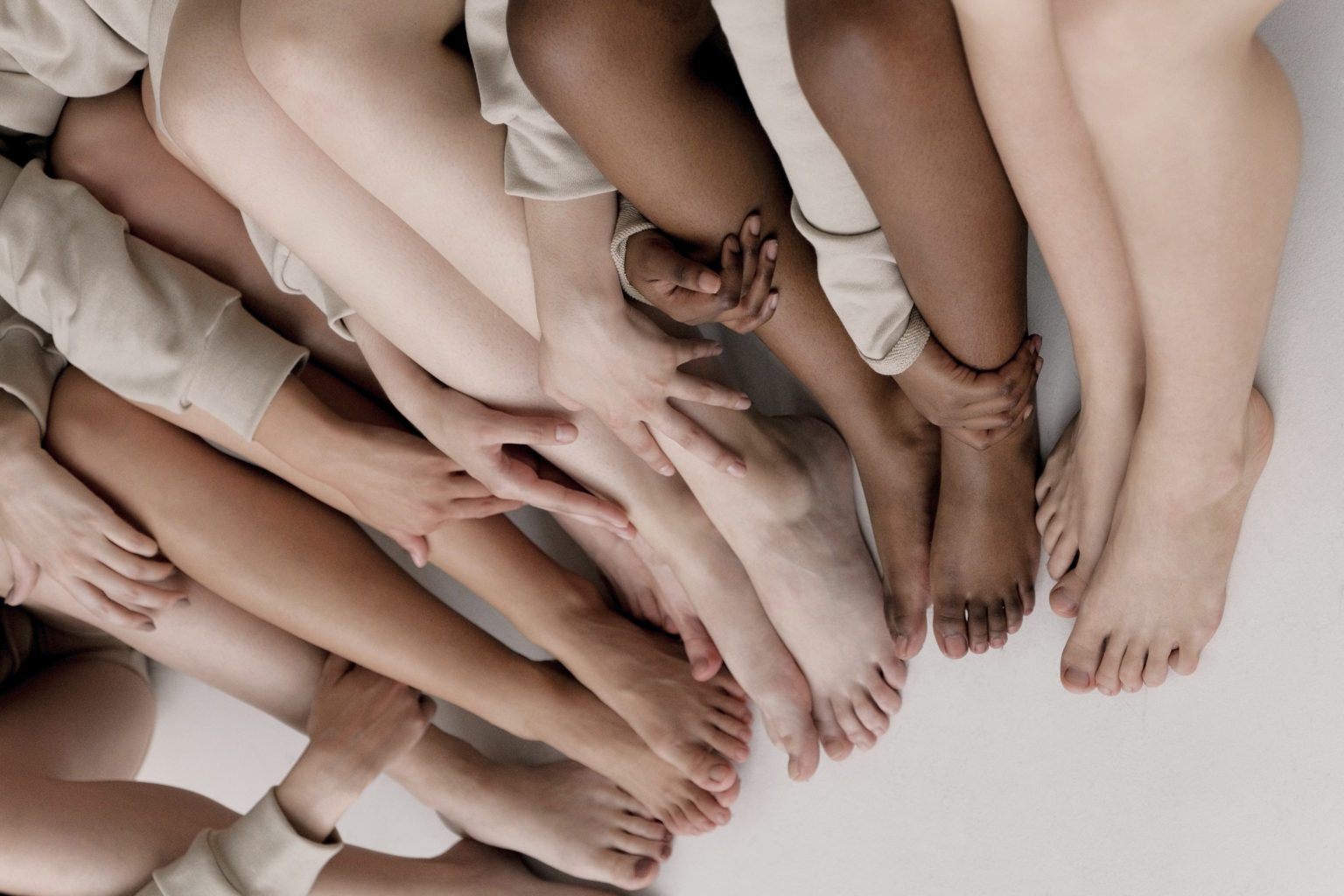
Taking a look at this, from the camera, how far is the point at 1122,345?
2.30ft

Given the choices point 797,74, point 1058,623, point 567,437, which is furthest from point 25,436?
point 1058,623

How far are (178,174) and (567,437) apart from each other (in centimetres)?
52

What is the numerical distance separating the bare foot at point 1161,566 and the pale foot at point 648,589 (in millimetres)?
361

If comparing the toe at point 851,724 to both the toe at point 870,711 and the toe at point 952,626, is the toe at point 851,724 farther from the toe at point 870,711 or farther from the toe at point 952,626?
the toe at point 952,626

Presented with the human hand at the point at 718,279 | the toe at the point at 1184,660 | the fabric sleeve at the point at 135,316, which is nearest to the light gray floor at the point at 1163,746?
the toe at the point at 1184,660

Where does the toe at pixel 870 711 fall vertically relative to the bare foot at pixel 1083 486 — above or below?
below

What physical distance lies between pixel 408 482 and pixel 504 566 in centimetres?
14

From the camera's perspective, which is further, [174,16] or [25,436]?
[25,436]

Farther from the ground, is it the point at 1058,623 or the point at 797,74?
the point at 797,74

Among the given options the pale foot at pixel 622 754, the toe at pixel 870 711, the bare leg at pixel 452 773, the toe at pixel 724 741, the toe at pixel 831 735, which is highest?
the toe at pixel 870 711

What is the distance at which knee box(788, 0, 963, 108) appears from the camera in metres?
0.58

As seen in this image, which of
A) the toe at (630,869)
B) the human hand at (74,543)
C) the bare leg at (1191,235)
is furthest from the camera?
the toe at (630,869)

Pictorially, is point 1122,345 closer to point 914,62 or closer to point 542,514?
point 914,62

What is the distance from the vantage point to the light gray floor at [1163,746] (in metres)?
0.75
